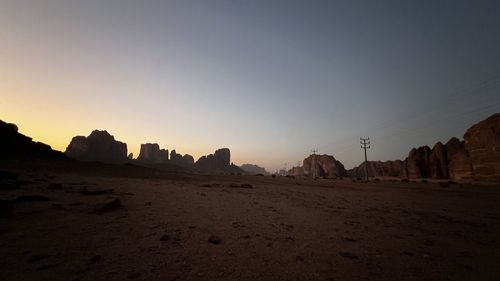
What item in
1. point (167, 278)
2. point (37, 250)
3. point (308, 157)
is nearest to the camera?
point (167, 278)

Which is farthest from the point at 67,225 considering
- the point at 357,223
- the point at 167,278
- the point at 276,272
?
the point at 357,223

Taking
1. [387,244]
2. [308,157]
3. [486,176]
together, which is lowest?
[387,244]

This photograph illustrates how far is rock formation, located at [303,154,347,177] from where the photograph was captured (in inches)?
6056

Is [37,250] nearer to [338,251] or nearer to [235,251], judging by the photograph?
[235,251]

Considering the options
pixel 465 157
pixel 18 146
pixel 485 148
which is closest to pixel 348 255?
pixel 18 146

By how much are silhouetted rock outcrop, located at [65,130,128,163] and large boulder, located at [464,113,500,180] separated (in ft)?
513

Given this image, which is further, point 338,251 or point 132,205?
point 132,205

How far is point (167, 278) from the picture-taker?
158 inches

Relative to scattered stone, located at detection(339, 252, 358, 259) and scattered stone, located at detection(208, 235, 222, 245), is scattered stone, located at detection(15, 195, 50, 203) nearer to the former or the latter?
scattered stone, located at detection(208, 235, 222, 245)

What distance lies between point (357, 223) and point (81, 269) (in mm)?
9417

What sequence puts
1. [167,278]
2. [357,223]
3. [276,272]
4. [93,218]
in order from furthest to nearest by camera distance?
[357,223], [93,218], [276,272], [167,278]

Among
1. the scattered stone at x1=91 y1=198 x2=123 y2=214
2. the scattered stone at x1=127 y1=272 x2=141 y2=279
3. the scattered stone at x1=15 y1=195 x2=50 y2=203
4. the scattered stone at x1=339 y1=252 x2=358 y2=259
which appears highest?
the scattered stone at x1=15 y1=195 x2=50 y2=203

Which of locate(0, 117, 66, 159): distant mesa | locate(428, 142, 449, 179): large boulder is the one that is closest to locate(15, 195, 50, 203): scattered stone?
locate(0, 117, 66, 159): distant mesa

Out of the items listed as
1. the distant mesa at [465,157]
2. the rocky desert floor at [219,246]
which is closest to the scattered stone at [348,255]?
the rocky desert floor at [219,246]
